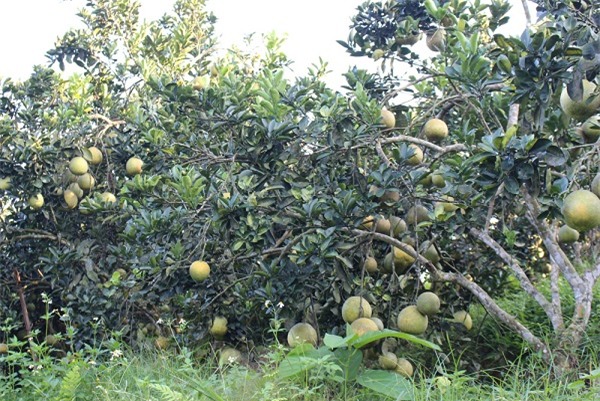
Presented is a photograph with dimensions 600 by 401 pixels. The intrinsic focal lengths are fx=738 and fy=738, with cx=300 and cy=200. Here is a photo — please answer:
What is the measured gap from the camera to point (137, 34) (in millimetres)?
6863

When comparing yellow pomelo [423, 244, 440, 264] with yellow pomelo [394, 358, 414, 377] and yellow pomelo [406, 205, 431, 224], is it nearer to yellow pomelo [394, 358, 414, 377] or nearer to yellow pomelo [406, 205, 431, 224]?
yellow pomelo [406, 205, 431, 224]

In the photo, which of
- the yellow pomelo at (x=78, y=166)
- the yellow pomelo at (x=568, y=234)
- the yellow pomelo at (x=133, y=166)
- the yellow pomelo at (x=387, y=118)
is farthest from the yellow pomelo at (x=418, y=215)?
the yellow pomelo at (x=78, y=166)

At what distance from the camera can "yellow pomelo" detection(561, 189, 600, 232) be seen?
272 centimetres

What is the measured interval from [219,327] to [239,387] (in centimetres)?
117

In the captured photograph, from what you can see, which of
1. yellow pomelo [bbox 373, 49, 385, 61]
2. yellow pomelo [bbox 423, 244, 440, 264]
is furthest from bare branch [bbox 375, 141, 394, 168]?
yellow pomelo [bbox 373, 49, 385, 61]

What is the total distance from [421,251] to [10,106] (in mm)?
3891

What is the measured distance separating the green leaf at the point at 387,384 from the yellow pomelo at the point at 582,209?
979mm

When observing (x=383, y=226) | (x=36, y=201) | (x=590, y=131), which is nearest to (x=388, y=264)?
(x=383, y=226)

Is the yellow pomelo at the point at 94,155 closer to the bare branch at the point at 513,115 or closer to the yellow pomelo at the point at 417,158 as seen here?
the yellow pomelo at the point at 417,158

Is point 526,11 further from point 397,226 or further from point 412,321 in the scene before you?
point 412,321

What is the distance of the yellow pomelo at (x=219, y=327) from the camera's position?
4.49 m

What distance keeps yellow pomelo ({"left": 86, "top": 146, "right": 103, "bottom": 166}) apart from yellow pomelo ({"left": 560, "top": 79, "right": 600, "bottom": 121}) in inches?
149

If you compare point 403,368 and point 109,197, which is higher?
point 109,197

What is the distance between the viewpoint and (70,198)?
564 cm
